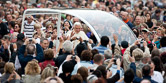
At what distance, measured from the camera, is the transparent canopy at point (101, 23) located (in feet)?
39.4

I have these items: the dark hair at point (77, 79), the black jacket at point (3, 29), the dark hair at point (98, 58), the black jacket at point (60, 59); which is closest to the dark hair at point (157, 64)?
the dark hair at point (98, 58)

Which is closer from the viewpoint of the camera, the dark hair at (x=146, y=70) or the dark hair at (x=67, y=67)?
the dark hair at (x=146, y=70)

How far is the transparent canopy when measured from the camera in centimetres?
1200

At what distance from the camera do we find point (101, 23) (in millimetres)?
12172

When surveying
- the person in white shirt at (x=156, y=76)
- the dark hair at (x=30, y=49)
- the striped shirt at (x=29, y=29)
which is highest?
the dark hair at (x=30, y=49)

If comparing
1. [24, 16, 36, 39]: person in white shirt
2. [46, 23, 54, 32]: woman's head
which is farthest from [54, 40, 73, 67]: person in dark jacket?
[24, 16, 36, 39]: person in white shirt

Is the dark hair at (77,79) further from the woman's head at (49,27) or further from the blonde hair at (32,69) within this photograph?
the woman's head at (49,27)

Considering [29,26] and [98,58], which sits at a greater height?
[98,58]

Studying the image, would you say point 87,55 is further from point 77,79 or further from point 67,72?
point 77,79

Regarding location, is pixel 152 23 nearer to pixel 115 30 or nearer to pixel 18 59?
pixel 115 30

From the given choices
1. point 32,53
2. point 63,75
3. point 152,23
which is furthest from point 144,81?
point 152,23

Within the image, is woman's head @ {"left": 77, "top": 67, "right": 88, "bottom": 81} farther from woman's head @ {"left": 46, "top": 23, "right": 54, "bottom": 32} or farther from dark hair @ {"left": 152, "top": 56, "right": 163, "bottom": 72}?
woman's head @ {"left": 46, "top": 23, "right": 54, "bottom": 32}

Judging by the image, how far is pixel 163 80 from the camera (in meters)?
8.42

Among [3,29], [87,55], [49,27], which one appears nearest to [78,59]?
[87,55]
